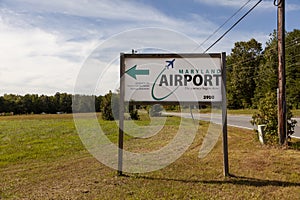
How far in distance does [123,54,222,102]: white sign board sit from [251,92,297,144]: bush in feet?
15.6

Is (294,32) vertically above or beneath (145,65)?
above

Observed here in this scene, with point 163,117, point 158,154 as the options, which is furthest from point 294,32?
point 158,154

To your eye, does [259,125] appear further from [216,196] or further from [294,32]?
[294,32]

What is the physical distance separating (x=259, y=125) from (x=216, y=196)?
6159 mm

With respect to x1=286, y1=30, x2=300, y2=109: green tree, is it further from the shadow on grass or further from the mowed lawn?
the shadow on grass

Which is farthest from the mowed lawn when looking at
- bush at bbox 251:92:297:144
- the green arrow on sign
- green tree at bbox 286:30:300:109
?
green tree at bbox 286:30:300:109

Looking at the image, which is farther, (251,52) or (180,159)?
(251,52)

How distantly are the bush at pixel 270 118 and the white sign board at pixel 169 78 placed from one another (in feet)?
15.6

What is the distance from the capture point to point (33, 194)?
507 cm

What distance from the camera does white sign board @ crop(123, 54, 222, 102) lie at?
6.54 m

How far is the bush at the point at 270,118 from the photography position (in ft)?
33.3

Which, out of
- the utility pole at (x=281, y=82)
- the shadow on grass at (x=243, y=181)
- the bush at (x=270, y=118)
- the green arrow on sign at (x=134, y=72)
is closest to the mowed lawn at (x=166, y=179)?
the shadow on grass at (x=243, y=181)

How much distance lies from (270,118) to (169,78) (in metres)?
5.45

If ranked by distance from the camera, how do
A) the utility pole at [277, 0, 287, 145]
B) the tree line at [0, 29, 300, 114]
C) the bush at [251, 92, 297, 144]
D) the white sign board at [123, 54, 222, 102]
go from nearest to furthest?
the white sign board at [123, 54, 222, 102], the utility pole at [277, 0, 287, 145], the bush at [251, 92, 297, 144], the tree line at [0, 29, 300, 114]
